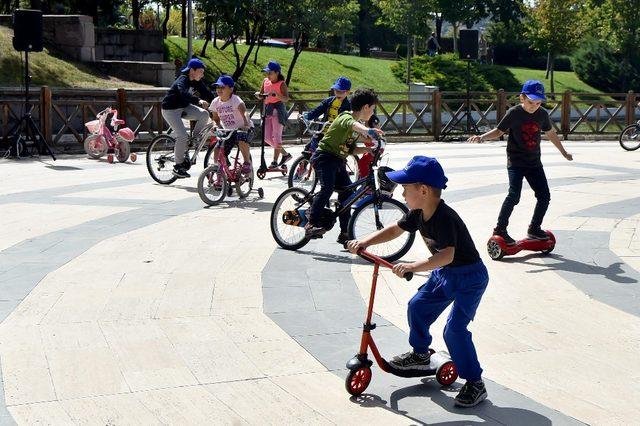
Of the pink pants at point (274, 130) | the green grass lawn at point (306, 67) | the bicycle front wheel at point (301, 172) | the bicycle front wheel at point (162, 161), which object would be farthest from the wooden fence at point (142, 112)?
the green grass lawn at point (306, 67)

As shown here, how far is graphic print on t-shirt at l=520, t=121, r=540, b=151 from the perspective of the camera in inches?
388

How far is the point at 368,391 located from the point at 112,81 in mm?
25708

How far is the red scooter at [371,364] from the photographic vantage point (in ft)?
18.9

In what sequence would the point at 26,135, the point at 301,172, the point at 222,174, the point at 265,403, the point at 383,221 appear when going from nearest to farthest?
the point at 265,403
the point at 383,221
the point at 222,174
the point at 301,172
the point at 26,135

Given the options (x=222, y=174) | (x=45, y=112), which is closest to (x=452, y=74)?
(x=45, y=112)

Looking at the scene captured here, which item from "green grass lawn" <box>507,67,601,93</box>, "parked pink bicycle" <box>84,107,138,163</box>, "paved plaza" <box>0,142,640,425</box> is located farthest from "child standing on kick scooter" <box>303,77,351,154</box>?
"green grass lawn" <box>507,67,601,93</box>

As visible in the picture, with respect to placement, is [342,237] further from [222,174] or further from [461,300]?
A: [461,300]

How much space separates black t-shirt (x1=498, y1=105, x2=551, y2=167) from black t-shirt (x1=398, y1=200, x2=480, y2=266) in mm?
4418

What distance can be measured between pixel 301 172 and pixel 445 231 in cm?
866

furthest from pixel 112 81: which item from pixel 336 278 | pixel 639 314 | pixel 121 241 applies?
pixel 639 314

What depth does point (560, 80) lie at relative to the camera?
2404 inches

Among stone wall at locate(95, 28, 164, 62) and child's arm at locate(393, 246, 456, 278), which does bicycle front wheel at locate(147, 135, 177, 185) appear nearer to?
child's arm at locate(393, 246, 456, 278)

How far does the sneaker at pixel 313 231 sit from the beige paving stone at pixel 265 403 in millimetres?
3945

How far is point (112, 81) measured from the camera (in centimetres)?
3031
